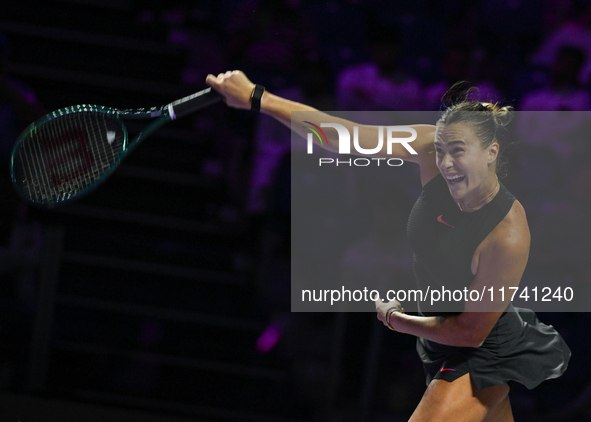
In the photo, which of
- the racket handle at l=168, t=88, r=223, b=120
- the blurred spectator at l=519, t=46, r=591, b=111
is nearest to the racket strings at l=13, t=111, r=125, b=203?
the racket handle at l=168, t=88, r=223, b=120

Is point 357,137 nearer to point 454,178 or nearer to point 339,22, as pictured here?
point 454,178

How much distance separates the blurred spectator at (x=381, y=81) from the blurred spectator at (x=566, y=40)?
3.45 ft

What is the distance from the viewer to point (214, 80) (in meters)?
2.02

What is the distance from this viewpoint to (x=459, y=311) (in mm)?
1901

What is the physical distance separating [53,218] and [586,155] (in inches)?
122

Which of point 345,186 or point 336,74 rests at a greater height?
point 336,74

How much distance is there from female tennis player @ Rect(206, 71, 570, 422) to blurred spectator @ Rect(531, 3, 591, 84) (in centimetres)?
273

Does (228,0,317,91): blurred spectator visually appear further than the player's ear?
Yes

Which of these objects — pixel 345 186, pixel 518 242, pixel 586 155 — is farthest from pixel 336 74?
pixel 518 242

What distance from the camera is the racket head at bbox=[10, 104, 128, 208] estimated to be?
7.16ft

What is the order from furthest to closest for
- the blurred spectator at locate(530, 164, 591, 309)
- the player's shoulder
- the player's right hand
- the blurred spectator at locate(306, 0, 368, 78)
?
1. the blurred spectator at locate(306, 0, 368, 78)
2. the blurred spectator at locate(530, 164, 591, 309)
3. the player's right hand
4. the player's shoulder

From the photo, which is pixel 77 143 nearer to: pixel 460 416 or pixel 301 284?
pixel 301 284

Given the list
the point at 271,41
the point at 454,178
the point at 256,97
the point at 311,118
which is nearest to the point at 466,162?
the point at 454,178

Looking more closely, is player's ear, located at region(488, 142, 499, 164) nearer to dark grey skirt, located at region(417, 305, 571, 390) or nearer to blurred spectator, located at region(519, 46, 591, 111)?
dark grey skirt, located at region(417, 305, 571, 390)
